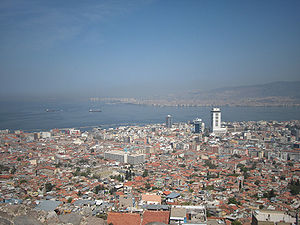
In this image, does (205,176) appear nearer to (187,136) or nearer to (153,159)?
(153,159)

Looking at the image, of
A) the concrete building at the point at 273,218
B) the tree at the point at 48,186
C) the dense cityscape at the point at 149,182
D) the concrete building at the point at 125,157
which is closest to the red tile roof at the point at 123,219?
the dense cityscape at the point at 149,182

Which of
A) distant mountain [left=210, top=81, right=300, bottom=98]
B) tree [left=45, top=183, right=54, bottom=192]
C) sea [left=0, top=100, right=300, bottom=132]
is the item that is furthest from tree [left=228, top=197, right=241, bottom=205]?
distant mountain [left=210, top=81, right=300, bottom=98]

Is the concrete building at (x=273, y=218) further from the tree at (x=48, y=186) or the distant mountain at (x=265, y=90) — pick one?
the distant mountain at (x=265, y=90)

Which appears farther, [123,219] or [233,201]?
[233,201]

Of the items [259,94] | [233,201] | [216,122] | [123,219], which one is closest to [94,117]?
[216,122]

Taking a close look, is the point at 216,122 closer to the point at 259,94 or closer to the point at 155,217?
the point at 155,217

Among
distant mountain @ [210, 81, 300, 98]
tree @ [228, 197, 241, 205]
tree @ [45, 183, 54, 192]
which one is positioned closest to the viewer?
tree @ [228, 197, 241, 205]

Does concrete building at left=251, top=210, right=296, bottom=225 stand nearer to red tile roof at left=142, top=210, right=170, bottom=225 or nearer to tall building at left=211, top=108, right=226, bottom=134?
red tile roof at left=142, top=210, right=170, bottom=225

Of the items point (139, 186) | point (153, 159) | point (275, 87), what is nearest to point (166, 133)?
point (153, 159)
